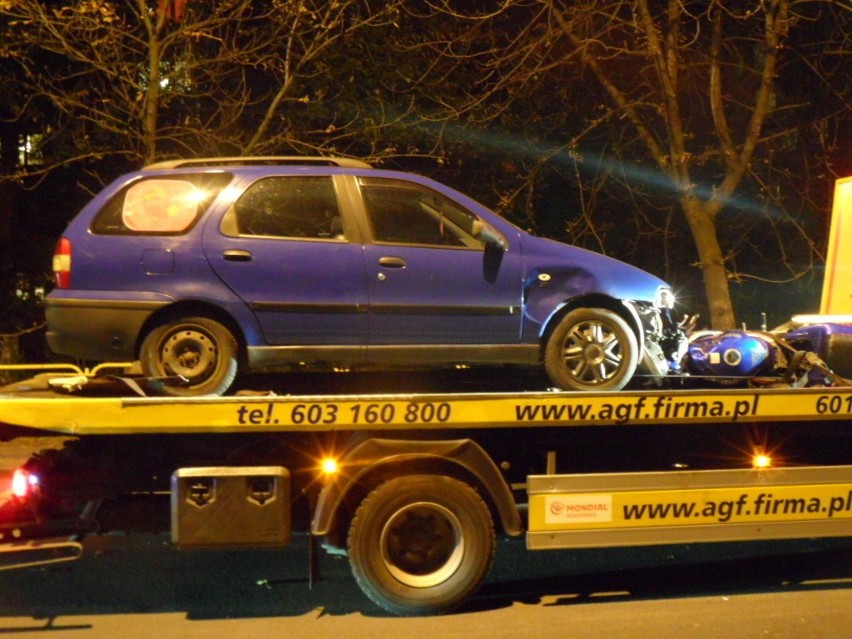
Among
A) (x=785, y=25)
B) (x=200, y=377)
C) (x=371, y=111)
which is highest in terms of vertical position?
(x=785, y=25)

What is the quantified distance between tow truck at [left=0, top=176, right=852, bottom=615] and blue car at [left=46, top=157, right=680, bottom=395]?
37 cm

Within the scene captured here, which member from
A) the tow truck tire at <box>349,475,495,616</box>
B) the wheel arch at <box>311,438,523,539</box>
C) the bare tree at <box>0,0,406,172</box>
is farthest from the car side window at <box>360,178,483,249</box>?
the bare tree at <box>0,0,406,172</box>

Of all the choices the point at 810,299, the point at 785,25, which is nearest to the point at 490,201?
the point at 785,25

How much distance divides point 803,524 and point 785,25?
7.19 meters

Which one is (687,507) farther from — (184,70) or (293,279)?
(184,70)

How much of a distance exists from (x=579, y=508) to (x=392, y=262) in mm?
1822

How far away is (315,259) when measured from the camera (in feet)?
19.8

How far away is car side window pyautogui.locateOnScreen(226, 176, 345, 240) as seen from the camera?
241 inches

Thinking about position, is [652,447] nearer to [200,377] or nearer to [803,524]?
[803,524]

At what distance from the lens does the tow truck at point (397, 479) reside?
5520mm

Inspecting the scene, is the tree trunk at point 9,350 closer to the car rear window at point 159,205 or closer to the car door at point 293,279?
the car rear window at point 159,205

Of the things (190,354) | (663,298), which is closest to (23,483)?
(190,354)

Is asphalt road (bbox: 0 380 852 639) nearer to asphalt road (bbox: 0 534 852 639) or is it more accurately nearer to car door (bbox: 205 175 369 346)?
asphalt road (bbox: 0 534 852 639)

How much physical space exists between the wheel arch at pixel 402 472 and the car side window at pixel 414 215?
1318 mm
